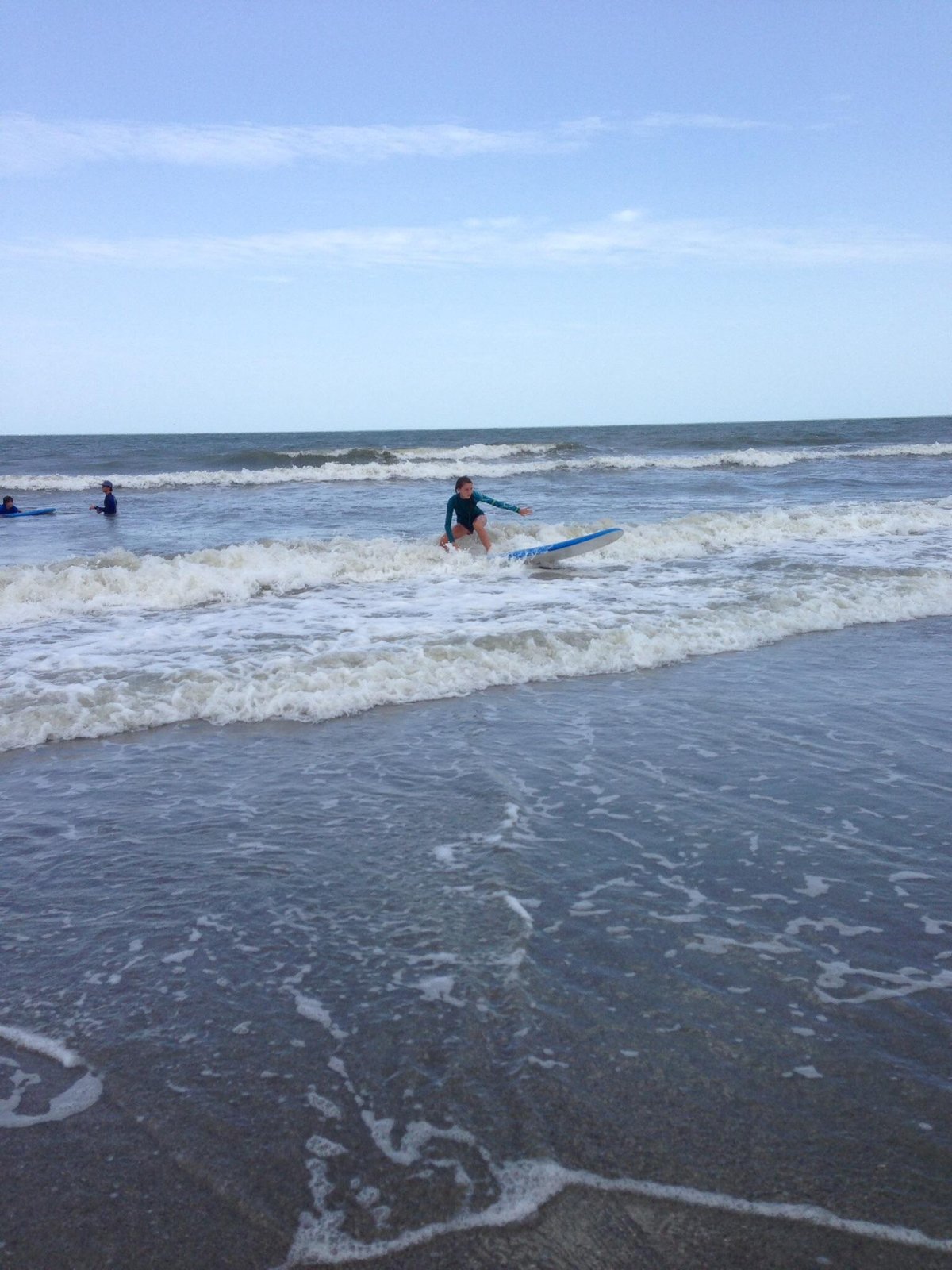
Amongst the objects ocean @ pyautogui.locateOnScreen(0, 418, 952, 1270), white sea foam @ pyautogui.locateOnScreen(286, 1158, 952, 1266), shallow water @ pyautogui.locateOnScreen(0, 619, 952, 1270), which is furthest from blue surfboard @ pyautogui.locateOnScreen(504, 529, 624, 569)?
white sea foam @ pyautogui.locateOnScreen(286, 1158, 952, 1266)

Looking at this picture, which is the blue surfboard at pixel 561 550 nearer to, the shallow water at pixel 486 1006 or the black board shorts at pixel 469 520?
the black board shorts at pixel 469 520

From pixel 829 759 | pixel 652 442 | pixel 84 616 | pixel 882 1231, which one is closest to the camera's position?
pixel 882 1231

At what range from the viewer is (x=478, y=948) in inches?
136

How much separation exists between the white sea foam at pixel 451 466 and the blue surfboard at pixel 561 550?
760 inches

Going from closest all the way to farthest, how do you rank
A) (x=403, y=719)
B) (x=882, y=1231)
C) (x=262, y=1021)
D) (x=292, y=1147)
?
(x=882, y=1231) < (x=292, y=1147) < (x=262, y=1021) < (x=403, y=719)

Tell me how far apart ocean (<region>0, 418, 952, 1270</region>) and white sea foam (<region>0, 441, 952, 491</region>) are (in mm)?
25348

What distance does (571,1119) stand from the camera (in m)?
2.56

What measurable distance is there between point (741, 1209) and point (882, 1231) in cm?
32

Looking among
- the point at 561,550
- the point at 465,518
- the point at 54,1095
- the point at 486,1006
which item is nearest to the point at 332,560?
the point at 465,518

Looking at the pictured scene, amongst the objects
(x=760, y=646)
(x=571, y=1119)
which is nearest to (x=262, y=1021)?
(x=571, y=1119)

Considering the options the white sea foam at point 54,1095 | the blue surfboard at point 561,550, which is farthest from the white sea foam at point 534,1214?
the blue surfboard at point 561,550

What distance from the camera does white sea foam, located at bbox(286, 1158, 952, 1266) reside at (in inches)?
85.4

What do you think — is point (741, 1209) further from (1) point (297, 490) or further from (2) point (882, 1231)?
(1) point (297, 490)

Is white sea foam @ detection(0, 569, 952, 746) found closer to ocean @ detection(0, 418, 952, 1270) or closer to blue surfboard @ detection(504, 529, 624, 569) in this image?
ocean @ detection(0, 418, 952, 1270)
